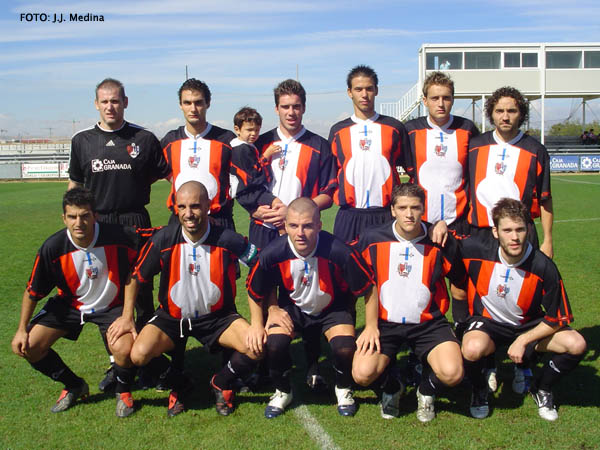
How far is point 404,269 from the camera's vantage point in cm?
341

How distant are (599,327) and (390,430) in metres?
2.57

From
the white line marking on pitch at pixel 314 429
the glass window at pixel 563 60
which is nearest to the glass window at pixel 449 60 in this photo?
the glass window at pixel 563 60

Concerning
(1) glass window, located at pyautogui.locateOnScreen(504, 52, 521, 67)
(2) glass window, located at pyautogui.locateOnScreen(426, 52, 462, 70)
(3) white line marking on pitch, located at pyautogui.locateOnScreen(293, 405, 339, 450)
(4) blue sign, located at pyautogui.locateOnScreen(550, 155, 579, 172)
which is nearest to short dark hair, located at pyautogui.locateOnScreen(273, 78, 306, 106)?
(3) white line marking on pitch, located at pyautogui.locateOnScreen(293, 405, 339, 450)

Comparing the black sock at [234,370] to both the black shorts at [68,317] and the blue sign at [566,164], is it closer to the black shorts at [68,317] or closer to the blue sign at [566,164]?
the black shorts at [68,317]

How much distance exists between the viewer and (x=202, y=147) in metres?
4.04

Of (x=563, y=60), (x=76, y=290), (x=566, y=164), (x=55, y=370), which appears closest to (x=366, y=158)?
(x=76, y=290)

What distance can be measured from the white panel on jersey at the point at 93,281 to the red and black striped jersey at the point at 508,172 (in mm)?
2483

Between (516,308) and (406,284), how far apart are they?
2.23 feet

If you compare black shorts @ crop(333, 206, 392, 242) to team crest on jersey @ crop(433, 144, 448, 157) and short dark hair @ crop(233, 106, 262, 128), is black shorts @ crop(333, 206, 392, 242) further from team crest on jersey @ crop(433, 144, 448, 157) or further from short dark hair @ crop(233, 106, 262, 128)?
short dark hair @ crop(233, 106, 262, 128)

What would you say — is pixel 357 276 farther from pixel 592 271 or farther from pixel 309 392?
pixel 592 271

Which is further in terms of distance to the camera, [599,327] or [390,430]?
[599,327]

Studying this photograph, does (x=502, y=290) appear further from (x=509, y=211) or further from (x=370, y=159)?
(x=370, y=159)

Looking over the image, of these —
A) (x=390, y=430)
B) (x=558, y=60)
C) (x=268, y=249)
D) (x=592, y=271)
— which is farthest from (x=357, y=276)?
(x=558, y=60)

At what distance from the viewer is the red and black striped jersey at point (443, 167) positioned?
12.6 ft
